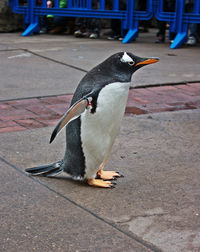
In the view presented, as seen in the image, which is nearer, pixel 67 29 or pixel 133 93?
pixel 133 93

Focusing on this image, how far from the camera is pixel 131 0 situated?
964cm

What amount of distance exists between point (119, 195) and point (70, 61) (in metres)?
4.82

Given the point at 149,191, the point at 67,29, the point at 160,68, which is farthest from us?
the point at 67,29

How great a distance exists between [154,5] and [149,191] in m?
6.80

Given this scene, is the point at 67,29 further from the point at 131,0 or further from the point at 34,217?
the point at 34,217

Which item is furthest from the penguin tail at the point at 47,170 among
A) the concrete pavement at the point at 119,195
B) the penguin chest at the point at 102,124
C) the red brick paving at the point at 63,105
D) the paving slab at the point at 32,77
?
the paving slab at the point at 32,77

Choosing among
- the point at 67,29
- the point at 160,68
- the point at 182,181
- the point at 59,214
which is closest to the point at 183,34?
the point at 160,68

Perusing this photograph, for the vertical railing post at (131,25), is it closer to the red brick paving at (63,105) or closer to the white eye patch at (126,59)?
the red brick paving at (63,105)

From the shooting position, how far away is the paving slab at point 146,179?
9.54ft

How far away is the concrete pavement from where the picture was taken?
275cm

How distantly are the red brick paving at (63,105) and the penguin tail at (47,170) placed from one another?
1117mm

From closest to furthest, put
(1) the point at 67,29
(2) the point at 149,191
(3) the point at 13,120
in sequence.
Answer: (2) the point at 149,191 < (3) the point at 13,120 < (1) the point at 67,29

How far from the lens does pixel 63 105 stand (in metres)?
5.51

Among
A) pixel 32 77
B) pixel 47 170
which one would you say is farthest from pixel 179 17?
pixel 47 170
